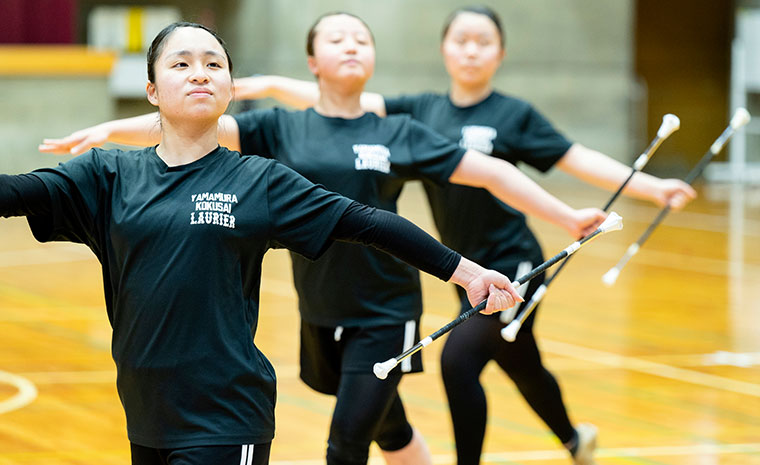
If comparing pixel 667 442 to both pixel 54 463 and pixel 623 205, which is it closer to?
pixel 54 463

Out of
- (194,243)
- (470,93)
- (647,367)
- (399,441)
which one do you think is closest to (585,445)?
(399,441)

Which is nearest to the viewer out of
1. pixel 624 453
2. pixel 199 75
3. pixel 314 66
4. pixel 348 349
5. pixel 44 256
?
pixel 199 75

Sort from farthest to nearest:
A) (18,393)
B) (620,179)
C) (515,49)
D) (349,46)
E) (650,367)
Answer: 1. (515,49)
2. (650,367)
3. (18,393)
4. (620,179)
5. (349,46)

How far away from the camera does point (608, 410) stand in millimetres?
5094

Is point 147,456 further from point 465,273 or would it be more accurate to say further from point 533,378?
point 533,378

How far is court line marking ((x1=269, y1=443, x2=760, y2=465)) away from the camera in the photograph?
441 cm

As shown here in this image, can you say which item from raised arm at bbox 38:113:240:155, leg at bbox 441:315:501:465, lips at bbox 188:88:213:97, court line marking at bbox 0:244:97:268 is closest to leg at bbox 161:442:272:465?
lips at bbox 188:88:213:97

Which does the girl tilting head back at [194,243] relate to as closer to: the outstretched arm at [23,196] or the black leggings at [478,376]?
the outstretched arm at [23,196]

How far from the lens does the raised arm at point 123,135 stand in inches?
121

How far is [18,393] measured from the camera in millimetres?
5320

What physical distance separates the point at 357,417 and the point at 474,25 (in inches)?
62.0

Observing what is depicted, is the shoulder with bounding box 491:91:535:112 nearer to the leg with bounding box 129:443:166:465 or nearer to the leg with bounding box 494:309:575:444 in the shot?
the leg with bounding box 494:309:575:444

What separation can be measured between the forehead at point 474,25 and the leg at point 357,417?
4.66 feet

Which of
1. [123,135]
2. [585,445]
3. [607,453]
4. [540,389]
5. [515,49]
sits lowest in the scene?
[515,49]
